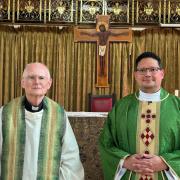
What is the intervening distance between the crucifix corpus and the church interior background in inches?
4.5

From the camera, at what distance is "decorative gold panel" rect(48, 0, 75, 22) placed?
8.45 meters

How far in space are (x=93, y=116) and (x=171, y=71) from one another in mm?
5625

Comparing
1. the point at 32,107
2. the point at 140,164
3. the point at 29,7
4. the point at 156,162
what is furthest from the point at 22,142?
the point at 29,7

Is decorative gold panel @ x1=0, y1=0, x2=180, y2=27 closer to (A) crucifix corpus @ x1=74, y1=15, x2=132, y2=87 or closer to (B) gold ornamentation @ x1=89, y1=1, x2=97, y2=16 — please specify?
(B) gold ornamentation @ x1=89, y1=1, x2=97, y2=16

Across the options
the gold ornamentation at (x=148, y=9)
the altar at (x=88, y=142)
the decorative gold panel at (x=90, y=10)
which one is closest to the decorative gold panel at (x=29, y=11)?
the decorative gold panel at (x=90, y=10)

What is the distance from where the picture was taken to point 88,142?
11.0 ft

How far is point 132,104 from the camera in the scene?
9.36 feet

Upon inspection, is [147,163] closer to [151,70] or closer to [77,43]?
[151,70]

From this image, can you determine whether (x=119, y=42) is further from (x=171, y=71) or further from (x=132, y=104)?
(x=132, y=104)

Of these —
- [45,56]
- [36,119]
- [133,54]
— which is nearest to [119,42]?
[133,54]

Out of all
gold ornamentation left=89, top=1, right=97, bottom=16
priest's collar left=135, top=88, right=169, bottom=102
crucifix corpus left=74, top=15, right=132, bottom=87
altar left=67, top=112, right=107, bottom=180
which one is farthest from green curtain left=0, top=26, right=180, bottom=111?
priest's collar left=135, top=88, right=169, bottom=102

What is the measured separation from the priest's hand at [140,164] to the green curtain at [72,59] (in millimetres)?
6114

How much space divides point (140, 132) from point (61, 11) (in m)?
6.11

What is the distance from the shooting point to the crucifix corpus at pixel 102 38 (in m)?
8.37
